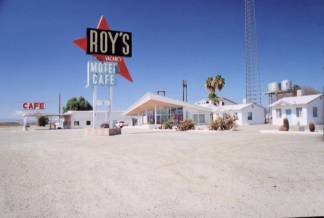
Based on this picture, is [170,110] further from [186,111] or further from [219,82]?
[219,82]

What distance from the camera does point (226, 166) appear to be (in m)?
8.16

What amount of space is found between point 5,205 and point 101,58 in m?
21.2

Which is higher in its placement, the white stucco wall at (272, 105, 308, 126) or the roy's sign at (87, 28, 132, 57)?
the roy's sign at (87, 28, 132, 57)

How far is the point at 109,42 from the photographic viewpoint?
24.1 metres

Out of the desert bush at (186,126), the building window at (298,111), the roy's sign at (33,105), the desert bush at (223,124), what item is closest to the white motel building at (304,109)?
the building window at (298,111)

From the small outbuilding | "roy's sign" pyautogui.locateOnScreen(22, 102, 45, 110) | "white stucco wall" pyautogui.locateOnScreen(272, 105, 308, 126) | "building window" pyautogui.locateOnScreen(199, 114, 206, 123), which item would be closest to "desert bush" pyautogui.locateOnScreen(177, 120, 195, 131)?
"white stucco wall" pyautogui.locateOnScreen(272, 105, 308, 126)

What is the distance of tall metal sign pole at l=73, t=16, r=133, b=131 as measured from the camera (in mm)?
23688

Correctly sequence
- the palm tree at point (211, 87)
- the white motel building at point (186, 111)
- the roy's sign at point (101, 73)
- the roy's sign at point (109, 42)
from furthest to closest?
the palm tree at point (211, 87)
the white motel building at point (186, 111)
the roy's sign at point (101, 73)
the roy's sign at point (109, 42)

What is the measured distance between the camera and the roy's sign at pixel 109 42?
2361 centimetres

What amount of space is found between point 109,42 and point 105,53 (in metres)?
1.05

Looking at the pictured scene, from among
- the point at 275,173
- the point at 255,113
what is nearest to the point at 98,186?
the point at 275,173

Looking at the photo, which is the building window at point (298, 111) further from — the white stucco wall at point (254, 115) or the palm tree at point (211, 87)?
the palm tree at point (211, 87)

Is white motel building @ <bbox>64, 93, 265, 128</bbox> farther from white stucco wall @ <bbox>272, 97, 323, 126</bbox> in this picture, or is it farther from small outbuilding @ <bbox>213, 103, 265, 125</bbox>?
white stucco wall @ <bbox>272, 97, 323, 126</bbox>

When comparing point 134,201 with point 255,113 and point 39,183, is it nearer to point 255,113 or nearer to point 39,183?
point 39,183
